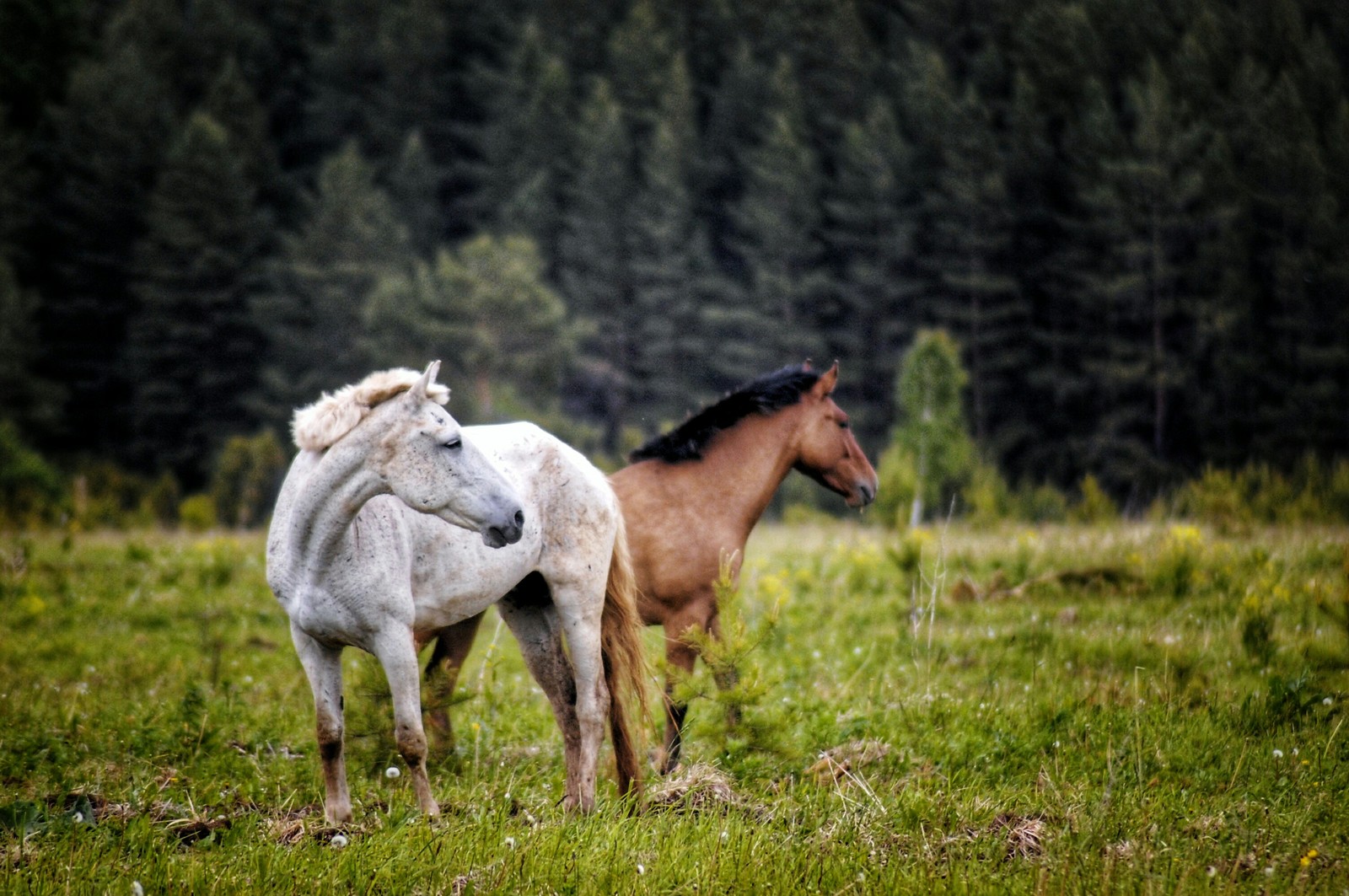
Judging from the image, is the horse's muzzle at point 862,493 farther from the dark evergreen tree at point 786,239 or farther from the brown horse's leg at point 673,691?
the dark evergreen tree at point 786,239

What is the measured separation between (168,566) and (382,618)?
921 cm

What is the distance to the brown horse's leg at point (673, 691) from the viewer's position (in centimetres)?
572

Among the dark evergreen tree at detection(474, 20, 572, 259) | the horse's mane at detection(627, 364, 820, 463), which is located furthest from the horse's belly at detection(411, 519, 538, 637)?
the dark evergreen tree at detection(474, 20, 572, 259)

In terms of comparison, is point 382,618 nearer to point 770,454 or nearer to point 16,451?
point 770,454

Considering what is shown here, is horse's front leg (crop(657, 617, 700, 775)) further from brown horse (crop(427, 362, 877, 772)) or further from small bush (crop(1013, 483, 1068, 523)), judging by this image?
small bush (crop(1013, 483, 1068, 523))

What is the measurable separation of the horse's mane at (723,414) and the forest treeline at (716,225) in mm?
30779

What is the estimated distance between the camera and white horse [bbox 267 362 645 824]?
14.6ft

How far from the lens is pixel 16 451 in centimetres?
2575

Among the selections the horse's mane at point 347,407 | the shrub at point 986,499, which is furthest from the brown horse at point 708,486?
the shrub at point 986,499

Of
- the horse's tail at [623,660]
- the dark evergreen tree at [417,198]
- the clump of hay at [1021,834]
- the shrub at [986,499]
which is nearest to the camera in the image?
the clump of hay at [1021,834]

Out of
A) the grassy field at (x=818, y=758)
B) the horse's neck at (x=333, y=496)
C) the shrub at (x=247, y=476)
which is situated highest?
the horse's neck at (x=333, y=496)

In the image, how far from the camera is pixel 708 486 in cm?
664

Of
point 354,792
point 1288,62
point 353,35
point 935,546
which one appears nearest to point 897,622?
point 935,546

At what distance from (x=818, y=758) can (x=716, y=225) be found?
48.0 metres
